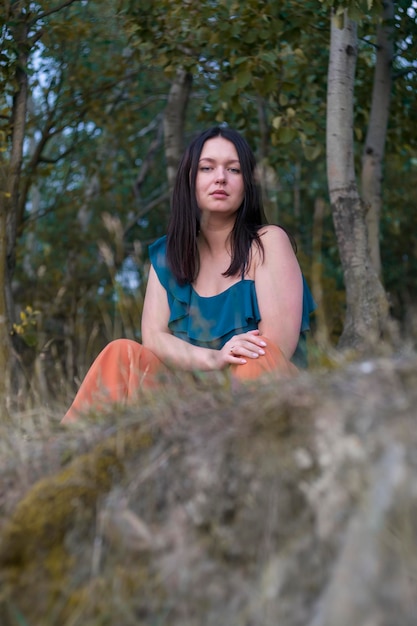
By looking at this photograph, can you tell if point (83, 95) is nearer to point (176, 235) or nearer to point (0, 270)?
point (0, 270)

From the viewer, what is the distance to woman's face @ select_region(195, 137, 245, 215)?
155 inches

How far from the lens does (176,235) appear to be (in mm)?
4066

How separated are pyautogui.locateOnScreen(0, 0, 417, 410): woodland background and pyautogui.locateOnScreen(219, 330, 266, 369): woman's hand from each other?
33 cm

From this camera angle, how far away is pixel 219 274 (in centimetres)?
397

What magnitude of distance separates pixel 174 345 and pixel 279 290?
500 mm

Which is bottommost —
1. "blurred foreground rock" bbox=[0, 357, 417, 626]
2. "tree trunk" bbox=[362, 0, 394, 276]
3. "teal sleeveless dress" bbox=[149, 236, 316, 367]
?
"blurred foreground rock" bbox=[0, 357, 417, 626]

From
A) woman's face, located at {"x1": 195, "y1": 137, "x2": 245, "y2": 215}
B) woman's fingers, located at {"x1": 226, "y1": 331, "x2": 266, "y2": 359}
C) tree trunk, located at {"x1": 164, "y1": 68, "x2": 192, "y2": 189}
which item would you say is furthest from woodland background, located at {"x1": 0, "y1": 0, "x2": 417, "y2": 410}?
woman's face, located at {"x1": 195, "y1": 137, "x2": 245, "y2": 215}

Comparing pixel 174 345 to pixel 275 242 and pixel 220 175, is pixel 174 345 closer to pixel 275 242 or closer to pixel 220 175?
pixel 275 242

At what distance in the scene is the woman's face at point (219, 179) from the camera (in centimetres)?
393

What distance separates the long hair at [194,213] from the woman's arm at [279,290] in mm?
122

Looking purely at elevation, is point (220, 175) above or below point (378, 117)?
below

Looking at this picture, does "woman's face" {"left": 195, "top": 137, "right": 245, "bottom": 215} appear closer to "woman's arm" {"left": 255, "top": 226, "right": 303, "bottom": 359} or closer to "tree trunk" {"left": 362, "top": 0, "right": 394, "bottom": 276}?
"woman's arm" {"left": 255, "top": 226, "right": 303, "bottom": 359}

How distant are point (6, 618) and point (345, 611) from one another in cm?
83

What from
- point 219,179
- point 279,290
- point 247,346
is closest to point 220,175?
point 219,179
